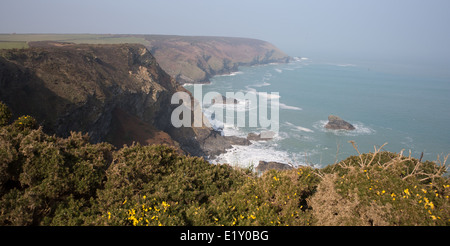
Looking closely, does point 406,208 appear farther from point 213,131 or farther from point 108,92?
point 213,131

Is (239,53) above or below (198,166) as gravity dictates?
above

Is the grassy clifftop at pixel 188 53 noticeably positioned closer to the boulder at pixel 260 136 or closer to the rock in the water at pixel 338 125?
the boulder at pixel 260 136

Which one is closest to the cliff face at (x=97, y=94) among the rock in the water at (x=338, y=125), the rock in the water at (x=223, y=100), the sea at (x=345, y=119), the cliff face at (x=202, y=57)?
the sea at (x=345, y=119)

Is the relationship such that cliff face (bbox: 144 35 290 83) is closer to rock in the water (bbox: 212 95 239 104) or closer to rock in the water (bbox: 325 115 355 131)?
rock in the water (bbox: 212 95 239 104)

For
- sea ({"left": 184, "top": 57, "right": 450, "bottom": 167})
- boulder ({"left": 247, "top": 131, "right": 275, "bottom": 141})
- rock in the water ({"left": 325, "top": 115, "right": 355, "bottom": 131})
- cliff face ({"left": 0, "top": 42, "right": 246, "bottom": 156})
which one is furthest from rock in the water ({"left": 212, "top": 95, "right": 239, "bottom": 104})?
rock in the water ({"left": 325, "top": 115, "right": 355, "bottom": 131})

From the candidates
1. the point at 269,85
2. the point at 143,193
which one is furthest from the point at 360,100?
the point at 143,193

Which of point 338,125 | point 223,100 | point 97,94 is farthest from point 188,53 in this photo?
point 97,94

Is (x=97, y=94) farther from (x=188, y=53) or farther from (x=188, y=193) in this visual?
(x=188, y=53)
